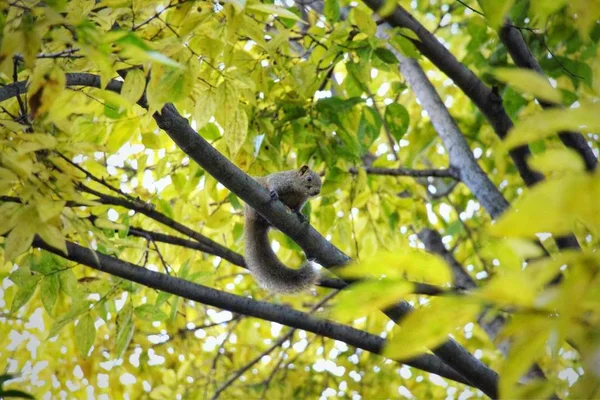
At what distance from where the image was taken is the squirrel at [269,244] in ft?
11.7

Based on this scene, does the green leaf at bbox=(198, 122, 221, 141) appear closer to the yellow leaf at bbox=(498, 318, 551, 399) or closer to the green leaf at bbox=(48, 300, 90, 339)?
the green leaf at bbox=(48, 300, 90, 339)

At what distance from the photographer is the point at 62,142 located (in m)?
2.40

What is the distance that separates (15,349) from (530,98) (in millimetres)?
3739

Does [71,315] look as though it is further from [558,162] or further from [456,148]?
[456,148]

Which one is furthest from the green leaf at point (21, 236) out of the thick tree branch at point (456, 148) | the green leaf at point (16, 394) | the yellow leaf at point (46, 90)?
the thick tree branch at point (456, 148)

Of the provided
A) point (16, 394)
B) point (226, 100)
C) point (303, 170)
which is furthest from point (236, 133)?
point (303, 170)

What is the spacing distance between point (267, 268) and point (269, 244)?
200 mm

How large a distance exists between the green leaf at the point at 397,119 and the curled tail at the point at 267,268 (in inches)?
32.3

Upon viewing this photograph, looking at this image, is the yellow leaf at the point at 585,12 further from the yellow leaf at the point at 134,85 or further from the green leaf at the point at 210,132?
the green leaf at the point at 210,132

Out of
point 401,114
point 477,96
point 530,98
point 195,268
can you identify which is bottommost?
point 195,268

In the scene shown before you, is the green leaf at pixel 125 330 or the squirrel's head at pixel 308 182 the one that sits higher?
the squirrel's head at pixel 308 182

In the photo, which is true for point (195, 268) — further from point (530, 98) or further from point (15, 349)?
point (530, 98)

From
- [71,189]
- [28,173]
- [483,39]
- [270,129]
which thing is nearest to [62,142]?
[71,189]

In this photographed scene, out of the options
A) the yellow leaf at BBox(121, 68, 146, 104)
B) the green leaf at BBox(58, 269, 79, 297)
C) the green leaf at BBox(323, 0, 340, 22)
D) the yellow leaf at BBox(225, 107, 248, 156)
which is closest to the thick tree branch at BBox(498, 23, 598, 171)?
the green leaf at BBox(323, 0, 340, 22)
